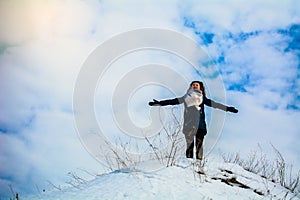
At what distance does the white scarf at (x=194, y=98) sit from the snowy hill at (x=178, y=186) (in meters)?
1.04

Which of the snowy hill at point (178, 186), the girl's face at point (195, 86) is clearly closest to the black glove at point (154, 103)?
the girl's face at point (195, 86)

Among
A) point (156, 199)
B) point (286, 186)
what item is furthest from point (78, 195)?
point (286, 186)

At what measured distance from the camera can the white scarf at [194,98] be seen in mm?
5156

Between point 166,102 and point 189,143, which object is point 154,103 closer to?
point 166,102

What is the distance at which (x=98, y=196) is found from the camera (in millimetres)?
3242

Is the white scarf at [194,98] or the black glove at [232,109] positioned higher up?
the white scarf at [194,98]

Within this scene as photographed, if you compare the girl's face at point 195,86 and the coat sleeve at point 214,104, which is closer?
the girl's face at point 195,86

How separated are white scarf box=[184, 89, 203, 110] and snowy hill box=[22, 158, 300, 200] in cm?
104

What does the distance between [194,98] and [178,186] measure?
6.17 feet

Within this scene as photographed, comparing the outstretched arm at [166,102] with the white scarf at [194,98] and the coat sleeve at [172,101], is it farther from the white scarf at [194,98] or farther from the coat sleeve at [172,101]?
the white scarf at [194,98]

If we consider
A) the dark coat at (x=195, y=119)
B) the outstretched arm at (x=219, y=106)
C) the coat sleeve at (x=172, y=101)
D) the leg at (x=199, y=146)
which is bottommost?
the leg at (x=199, y=146)

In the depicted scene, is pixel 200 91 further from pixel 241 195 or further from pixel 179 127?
pixel 241 195

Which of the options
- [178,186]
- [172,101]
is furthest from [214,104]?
[178,186]

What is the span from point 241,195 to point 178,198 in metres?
0.82
